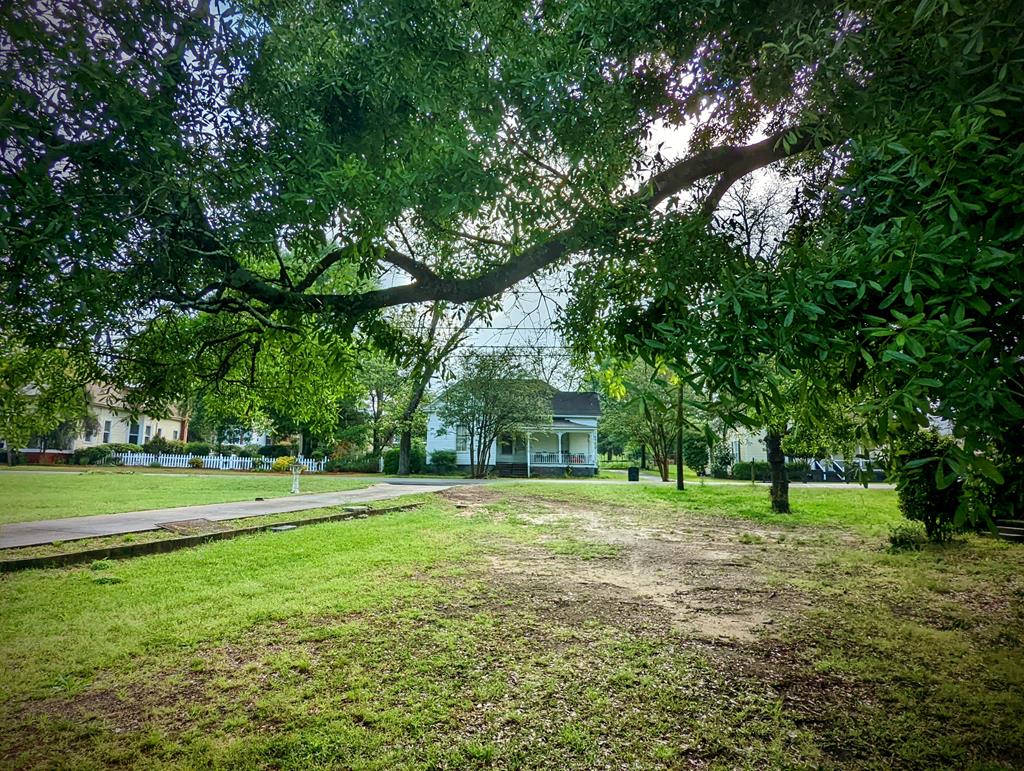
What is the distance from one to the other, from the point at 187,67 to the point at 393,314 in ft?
10.9

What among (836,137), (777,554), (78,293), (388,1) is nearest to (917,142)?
(836,137)

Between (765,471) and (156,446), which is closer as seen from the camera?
(156,446)

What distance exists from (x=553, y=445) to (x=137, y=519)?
28166 mm

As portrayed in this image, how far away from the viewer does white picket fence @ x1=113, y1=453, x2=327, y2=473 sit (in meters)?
24.9

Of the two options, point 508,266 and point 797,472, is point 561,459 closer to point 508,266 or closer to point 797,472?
point 797,472

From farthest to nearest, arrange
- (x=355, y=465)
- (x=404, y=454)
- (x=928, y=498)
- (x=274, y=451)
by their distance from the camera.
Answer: (x=274, y=451), (x=355, y=465), (x=404, y=454), (x=928, y=498)

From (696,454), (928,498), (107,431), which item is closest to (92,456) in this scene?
(107,431)

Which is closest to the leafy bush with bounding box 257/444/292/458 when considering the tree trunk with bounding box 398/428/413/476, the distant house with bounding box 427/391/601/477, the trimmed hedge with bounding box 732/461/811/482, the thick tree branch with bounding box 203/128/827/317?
the tree trunk with bounding box 398/428/413/476

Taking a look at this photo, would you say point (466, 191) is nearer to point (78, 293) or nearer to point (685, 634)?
point (78, 293)

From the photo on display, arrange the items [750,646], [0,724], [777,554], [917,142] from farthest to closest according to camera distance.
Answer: [777,554] < [750,646] < [0,724] < [917,142]

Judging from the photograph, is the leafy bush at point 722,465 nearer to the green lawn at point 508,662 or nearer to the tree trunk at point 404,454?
the tree trunk at point 404,454

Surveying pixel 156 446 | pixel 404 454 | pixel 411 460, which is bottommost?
pixel 411 460

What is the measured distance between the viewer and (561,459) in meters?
33.5

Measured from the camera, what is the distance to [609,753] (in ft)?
9.73
